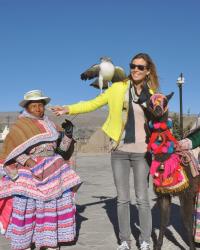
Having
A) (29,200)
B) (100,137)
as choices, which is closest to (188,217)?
(29,200)

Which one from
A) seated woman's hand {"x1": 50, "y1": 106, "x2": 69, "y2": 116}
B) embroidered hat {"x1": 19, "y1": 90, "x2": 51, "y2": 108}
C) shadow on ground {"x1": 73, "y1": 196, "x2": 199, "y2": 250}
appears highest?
embroidered hat {"x1": 19, "y1": 90, "x2": 51, "y2": 108}

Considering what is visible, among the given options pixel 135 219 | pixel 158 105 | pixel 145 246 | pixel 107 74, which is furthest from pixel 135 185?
pixel 135 219

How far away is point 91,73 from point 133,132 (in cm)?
257

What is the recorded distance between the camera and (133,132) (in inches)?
182

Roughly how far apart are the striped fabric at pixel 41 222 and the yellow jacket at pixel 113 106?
928 mm

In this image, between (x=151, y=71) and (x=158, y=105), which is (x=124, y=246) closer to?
(x=158, y=105)

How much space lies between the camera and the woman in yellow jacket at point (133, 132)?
462 centimetres

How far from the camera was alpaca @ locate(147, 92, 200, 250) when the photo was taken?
428cm

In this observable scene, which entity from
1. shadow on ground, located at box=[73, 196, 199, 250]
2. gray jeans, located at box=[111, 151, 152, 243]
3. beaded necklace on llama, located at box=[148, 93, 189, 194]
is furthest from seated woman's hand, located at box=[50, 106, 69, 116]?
shadow on ground, located at box=[73, 196, 199, 250]

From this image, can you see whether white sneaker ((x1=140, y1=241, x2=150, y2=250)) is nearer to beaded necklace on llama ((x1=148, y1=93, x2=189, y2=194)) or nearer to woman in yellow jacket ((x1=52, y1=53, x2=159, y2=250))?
woman in yellow jacket ((x1=52, y1=53, x2=159, y2=250))

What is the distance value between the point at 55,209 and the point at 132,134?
1.25m

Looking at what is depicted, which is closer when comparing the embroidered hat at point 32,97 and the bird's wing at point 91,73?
the embroidered hat at point 32,97

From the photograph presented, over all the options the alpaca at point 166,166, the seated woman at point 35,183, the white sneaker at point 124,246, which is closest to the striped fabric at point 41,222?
the seated woman at point 35,183

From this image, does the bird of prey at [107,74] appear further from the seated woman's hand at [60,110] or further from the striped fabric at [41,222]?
the striped fabric at [41,222]
